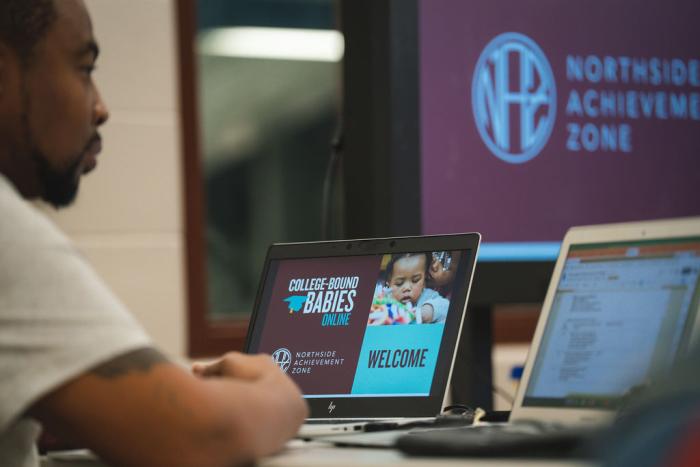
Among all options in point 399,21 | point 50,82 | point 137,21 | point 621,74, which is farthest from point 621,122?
point 137,21

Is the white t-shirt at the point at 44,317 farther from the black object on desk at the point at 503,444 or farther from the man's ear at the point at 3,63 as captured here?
the black object on desk at the point at 503,444

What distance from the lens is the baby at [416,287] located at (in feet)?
4.88

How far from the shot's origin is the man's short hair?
1.26m

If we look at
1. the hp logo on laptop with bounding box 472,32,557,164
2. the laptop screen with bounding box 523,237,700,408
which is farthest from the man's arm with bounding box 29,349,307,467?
the hp logo on laptop with bounding box 472,32,557,164

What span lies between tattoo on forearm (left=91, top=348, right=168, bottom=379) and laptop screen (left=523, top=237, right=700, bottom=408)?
0.51 m

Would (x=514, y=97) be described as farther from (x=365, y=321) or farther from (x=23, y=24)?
(x=23, y=24)

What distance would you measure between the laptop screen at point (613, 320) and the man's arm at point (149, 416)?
0.44 meters

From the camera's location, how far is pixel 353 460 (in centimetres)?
105

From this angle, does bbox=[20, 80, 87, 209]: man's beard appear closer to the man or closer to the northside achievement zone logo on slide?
the man

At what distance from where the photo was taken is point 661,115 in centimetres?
209

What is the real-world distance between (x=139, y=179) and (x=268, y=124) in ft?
2.22

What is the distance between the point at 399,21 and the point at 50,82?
0.75m

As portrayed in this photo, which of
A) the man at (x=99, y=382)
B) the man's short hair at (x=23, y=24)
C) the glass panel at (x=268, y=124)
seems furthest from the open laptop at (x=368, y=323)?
the glass panel at (x=268, y=124)

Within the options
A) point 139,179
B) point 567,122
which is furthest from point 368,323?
point 139,179
